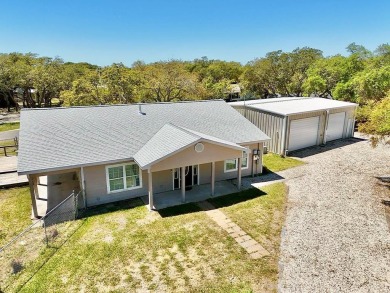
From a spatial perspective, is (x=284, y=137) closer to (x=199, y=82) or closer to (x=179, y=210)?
(x=179, y=210)

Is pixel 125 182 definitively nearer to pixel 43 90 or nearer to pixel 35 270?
pixel 35 270

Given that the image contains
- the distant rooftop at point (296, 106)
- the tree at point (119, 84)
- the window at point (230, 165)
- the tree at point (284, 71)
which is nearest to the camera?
the window at point (230, 165)

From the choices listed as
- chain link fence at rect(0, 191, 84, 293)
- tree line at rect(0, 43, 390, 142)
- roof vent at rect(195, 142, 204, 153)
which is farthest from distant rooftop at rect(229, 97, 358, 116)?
chain link fence at rect(0, 191, 84, 293)

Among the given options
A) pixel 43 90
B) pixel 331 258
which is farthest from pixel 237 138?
pixel 43 90

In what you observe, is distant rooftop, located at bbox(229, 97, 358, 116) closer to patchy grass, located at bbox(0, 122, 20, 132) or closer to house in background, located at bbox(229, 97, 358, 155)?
house in background, located at bbox(229, 97, 358, 155)

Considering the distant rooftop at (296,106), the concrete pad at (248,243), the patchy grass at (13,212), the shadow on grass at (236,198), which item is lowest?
the patchy grass at (13,212)

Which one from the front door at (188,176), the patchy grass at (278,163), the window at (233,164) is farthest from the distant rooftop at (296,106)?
the front door at (188,176)

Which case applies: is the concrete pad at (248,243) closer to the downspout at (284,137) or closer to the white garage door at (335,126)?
the downspout at (284,137)
